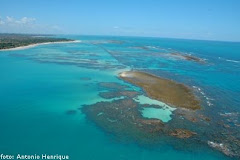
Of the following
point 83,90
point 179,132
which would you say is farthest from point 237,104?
point 83,90

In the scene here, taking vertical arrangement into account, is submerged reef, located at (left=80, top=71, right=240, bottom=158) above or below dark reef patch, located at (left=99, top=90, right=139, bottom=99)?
below

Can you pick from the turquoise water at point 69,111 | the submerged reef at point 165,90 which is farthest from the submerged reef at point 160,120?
the turquoise water at point 69,111

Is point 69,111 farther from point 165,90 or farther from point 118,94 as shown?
point 165,90

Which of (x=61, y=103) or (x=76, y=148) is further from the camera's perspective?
(x=61, y=103)

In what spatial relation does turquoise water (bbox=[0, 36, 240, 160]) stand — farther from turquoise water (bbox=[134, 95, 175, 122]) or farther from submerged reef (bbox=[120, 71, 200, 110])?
submerged reef (bbox=[120, 71, 200, 110])

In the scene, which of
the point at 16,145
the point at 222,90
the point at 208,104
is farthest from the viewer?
the point at 222,90

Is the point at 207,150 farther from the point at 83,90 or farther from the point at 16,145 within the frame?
the point at 83,90

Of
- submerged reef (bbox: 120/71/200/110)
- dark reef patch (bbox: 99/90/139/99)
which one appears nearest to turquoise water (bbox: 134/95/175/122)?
submerged reef (bbox: 120/71/200/110)

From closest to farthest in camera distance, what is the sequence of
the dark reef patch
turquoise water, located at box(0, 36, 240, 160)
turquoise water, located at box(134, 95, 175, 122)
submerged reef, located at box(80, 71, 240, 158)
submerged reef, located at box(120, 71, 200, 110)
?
turquoise water, located at box(0, 36, 240, 160), submerged reef, located at box(80, 71, 240, 158), turquoise water, located at box(134, 95, 175, 122), submerged reef, located at box(120, 71, 200, 110), the dark reef patch

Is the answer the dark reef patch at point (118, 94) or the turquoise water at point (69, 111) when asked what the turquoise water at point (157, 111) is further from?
the dark reef patch at point (118, 94)
